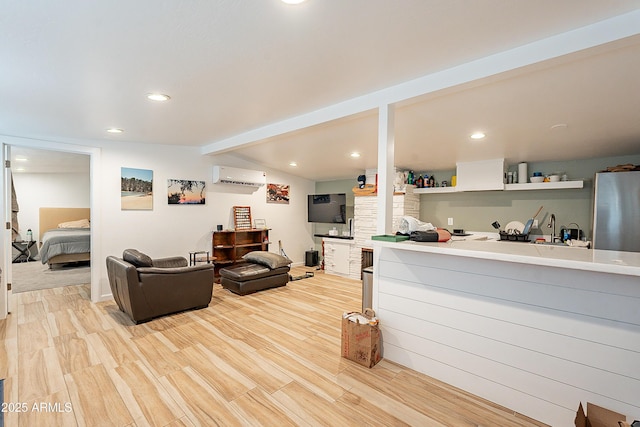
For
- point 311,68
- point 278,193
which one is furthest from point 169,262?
point 311,68

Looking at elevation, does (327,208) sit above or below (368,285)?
above

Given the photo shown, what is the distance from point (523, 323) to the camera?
186cm

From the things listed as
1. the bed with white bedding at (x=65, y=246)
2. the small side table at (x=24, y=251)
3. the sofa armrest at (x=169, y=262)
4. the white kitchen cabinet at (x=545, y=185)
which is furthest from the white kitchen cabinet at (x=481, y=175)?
the small side table at (x=24, y=251)

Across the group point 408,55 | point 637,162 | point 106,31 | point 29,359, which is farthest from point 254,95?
point 637,162

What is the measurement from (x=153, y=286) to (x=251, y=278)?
1.47 m

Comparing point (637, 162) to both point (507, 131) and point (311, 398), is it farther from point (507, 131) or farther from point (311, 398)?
point (311, 398)

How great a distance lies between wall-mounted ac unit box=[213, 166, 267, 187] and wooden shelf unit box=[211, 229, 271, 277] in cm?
96

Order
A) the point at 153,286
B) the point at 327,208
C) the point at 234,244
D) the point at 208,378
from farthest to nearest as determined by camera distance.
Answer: the point at 327,208, the point at 234,244, the point at 153,286, the point at 208,378

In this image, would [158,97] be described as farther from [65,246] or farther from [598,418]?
[65,246]

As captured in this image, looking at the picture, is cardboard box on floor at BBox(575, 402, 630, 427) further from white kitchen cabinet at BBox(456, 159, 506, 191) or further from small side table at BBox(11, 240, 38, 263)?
small side table at BBox(11, 240, 38, 263)

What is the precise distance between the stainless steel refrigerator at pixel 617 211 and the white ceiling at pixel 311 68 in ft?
1.47

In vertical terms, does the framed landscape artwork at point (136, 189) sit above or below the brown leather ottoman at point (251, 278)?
above

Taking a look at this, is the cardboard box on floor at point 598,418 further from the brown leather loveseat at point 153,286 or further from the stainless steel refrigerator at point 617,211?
the brown leather loveseat at point 153,286

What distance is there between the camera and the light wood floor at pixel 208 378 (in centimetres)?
185
